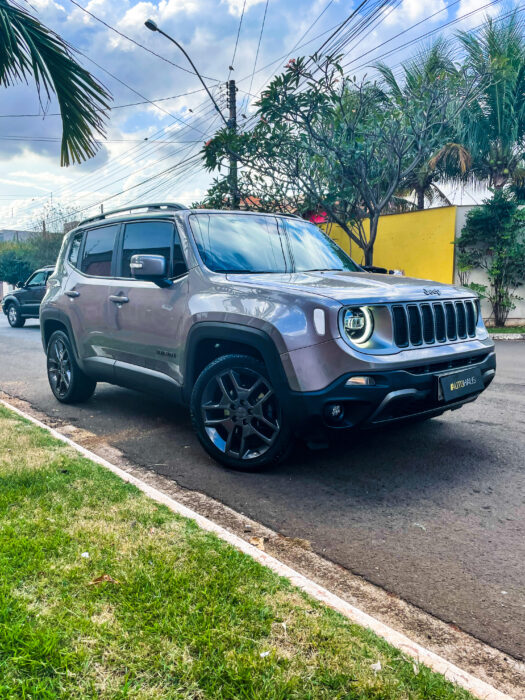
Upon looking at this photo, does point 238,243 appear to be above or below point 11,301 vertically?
above

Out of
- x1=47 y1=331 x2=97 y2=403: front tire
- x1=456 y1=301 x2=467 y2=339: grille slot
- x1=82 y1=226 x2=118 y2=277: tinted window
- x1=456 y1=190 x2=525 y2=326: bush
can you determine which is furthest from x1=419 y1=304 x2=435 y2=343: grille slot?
x1=456 y1=190 x2=525 y2=326: bush

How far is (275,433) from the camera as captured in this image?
4000mm

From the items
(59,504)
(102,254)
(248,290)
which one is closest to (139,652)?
(59,504)

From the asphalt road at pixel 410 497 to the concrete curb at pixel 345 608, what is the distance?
376mm

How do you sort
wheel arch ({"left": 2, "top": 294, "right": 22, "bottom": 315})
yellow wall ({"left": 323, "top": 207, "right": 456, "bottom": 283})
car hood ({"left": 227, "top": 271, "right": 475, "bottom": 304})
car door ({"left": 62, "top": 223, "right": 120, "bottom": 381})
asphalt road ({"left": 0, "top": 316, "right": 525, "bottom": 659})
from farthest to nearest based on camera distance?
wheel arch ({"left": 2, "top": 294, "right": 22, "bottom": 315}) → yellow wall ({"left": 323, "top": 207, "right": 456, "bottom": 283}) → car door ({"left": 62, "top": 223, "right": 120, "bottom": 381}) → car hood ({"left": 227, "top": 271, "right": 475, "bottom": 304}) → asphalt road ({"left": 0, "top": 316, "right": 525, "bottom": 659})

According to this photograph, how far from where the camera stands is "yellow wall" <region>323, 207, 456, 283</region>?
1622cm

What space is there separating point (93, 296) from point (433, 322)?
3.26 metres

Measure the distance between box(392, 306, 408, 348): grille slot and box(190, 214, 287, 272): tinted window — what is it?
120 cm

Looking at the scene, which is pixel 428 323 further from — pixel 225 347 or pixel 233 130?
pixel 233 130

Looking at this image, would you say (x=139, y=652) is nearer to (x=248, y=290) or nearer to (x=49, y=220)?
(x=248, y=290)

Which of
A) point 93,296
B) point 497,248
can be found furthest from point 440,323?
point 497,248

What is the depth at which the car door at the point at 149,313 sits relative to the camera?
4711 mm

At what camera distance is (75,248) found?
645 cm

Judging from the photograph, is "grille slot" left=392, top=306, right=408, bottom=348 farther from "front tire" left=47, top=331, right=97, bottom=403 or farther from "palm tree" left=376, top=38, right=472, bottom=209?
"palm tree" left=376, top=38, right=472, bottom=209
